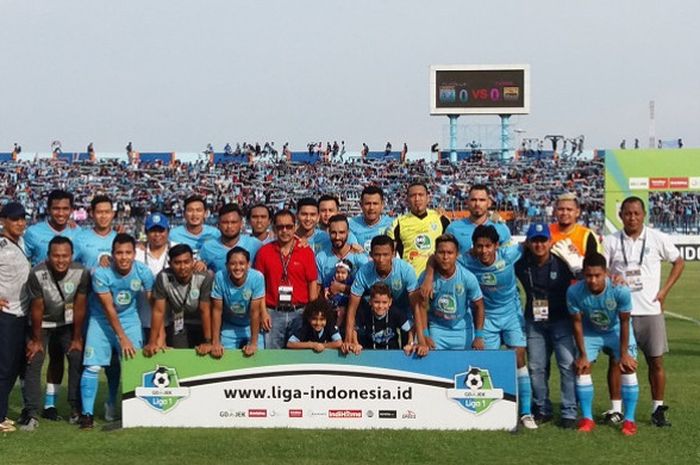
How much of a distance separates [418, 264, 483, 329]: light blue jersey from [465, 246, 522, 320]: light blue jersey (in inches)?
7.5

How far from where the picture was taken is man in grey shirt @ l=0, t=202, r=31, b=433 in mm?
7969

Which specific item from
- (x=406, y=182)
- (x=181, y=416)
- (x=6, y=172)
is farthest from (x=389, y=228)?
(x=6, y=172)

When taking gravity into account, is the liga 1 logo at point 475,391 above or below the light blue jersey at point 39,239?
below

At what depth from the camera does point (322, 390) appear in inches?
312

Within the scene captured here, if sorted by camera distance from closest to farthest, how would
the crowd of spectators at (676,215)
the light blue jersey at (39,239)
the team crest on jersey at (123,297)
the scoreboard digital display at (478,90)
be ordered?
the team crest on jersey at (123,297)
the light blue jersey at (39,239)
the crowd of spectators at (676,215)
the scoreboard digital display at (478,90)

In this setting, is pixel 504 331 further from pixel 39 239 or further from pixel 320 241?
pixel 39 239

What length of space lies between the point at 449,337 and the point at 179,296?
2.35 m

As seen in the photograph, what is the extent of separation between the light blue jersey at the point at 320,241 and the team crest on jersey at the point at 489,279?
4.52 feet

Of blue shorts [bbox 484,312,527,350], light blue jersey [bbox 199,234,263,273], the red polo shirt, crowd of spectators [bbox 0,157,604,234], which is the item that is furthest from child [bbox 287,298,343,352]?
crowd of spectators [bbox 0,157,604,234]

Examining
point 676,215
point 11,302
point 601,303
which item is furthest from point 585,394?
point 676,215

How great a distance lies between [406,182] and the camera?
50.4m

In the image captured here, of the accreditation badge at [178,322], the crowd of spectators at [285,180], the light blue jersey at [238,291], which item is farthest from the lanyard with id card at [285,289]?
the crowd of spectators at [285,180]

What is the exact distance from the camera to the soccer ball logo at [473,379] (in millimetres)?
7809

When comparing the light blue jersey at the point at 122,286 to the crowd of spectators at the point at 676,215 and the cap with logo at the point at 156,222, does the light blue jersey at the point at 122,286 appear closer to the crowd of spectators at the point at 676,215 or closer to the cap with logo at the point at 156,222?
the cap with logo at the point at 156,222
